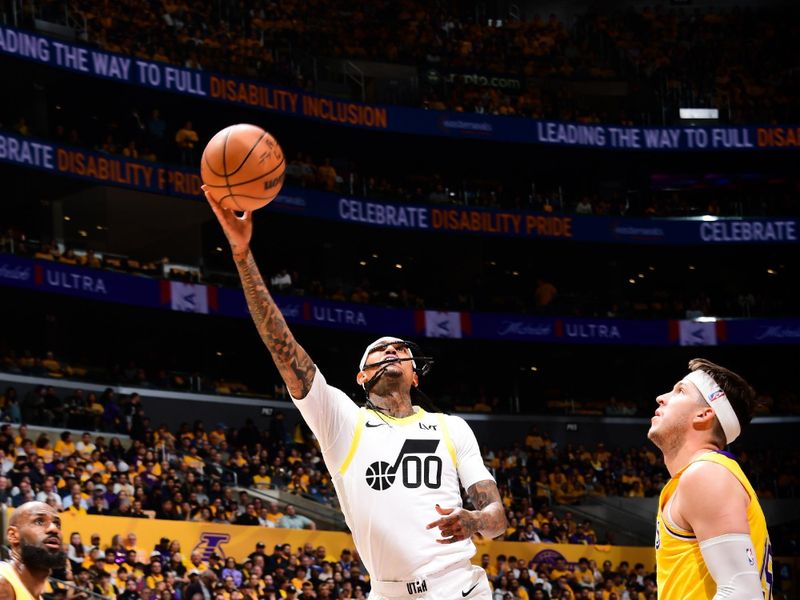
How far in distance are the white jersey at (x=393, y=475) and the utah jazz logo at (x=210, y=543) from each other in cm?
1423

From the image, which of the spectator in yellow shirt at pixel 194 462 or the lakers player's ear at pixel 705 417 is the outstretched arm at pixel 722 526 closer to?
the lakers player's ear at pixel 705 417

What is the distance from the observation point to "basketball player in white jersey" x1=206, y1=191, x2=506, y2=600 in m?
6.21

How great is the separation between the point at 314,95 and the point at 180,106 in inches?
151

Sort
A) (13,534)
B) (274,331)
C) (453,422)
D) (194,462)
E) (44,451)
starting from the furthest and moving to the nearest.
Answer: (194,462), (44,451), (453,422), (13,534), (274,331)

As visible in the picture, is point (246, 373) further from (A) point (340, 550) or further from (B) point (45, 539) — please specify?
(B) point (45, 539)

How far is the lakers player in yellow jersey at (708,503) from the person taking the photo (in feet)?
14.1

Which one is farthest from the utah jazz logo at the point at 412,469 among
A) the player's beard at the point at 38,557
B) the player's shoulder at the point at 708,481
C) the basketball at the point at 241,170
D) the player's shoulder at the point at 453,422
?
the player's shoulder at the point at 708,481

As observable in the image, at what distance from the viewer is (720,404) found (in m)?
4.79

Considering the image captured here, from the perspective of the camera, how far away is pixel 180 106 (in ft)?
112

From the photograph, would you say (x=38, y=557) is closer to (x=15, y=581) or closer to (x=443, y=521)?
(x=15, y=581)

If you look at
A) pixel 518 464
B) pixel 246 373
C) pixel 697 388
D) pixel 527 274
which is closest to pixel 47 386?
pixel 246 373

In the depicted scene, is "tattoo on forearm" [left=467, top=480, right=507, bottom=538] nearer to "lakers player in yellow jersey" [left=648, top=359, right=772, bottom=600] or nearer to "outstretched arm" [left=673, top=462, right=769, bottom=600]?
"lakers player in yellow jersey" [left=648, top=359, right=772, bottom=600]

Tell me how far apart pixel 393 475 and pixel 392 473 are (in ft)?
0.04

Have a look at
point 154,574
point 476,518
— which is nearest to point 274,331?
point 476,518
